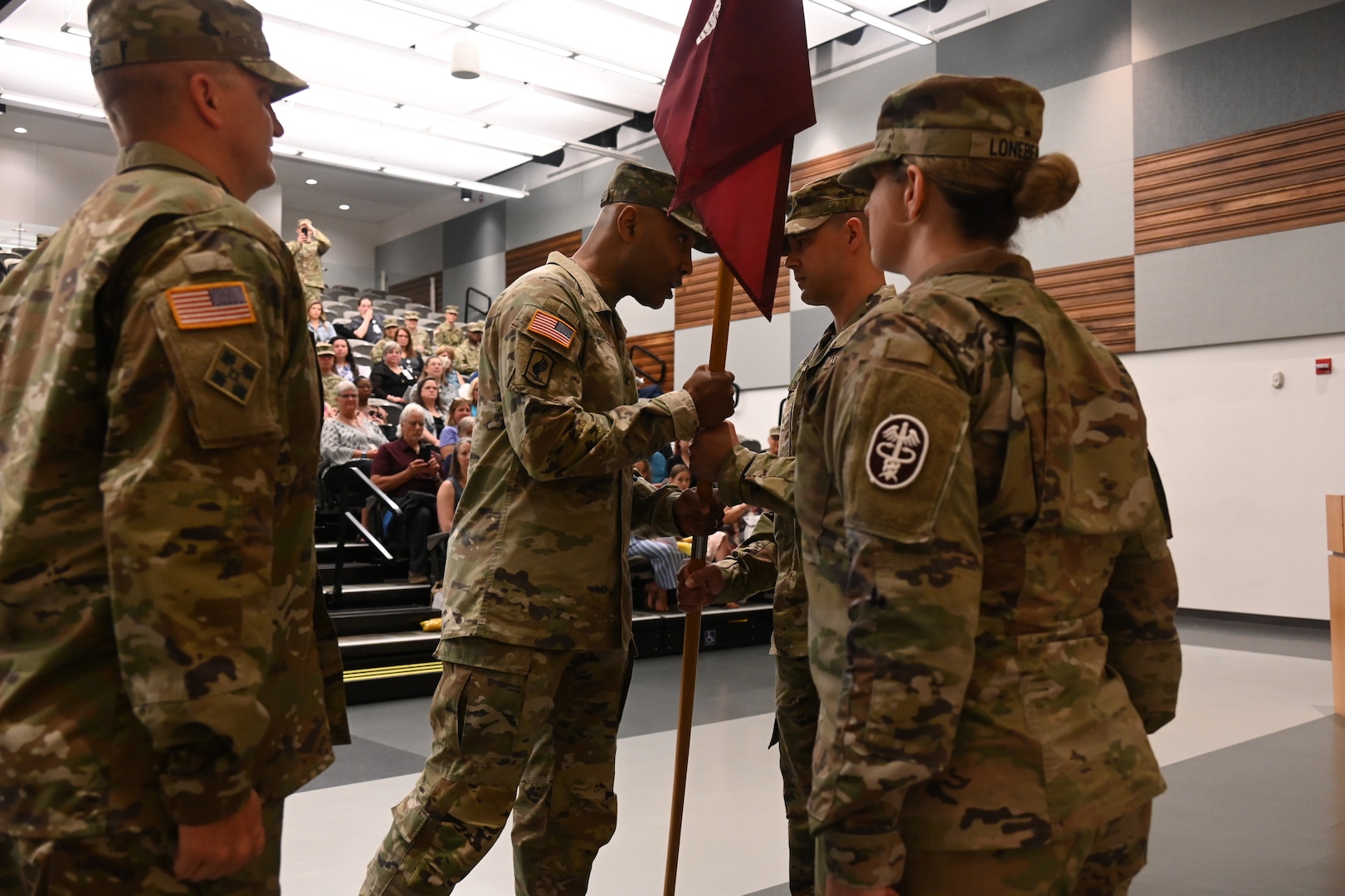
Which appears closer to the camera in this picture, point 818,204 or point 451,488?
point 818,204

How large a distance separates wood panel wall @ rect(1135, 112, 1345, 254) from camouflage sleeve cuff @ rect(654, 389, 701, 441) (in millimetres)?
8155

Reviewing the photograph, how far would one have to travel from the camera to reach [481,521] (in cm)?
212

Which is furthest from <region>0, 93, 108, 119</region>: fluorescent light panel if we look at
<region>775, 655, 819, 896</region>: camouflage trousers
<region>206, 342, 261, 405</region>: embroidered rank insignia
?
<region>206, 342, 261, 405</region>: embroidered rank insignia

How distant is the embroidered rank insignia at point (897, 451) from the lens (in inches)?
43.8

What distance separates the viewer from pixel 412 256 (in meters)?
21.0

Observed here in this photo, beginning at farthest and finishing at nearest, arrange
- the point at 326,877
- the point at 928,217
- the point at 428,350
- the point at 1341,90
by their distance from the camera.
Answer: the point at 428,350, the point at 1341,90, the point at 326,877, the point at 928,217

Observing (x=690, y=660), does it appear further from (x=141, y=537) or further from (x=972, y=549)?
(x=141, y=537)

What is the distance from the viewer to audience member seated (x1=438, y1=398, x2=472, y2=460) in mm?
8023

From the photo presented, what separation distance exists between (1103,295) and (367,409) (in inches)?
260

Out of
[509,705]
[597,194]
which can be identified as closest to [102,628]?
[509,705]

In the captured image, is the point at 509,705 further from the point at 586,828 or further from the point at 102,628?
the point at 102,628

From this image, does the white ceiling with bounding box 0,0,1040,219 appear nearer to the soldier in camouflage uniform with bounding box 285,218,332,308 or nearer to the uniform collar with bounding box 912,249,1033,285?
the soldier in camouflage uniform with bounding box 285,218,332,308

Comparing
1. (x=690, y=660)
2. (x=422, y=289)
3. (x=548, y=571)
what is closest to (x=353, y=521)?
(x=690, y=660)

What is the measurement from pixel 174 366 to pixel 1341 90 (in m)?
9.56
